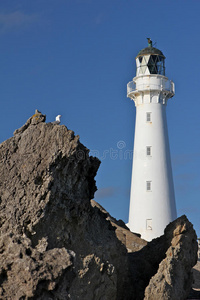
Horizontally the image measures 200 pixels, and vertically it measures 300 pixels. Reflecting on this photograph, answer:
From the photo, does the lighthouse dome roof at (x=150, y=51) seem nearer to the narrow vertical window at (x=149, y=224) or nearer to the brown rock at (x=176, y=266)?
the narrow vertical window at (x=149, y=224)

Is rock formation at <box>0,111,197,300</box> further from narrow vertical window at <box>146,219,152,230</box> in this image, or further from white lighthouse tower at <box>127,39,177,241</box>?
white lighthouse tower at <box>127,39,177,241</box>

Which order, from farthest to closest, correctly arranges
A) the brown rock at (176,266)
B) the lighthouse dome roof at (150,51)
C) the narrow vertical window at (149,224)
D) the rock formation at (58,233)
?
the lighthouse dome roof at (150,51)
the narrow vertical window at (149,224)
the brown rock at (176,266)
the rock formation at (58,233)

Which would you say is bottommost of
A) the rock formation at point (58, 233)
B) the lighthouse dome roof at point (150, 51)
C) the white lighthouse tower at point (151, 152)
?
the rock formation at point (58, 233)

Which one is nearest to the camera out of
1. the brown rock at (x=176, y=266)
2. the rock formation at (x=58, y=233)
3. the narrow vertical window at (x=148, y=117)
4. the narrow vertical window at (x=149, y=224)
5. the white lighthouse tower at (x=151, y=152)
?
the rock formation at (x=58, y=233)

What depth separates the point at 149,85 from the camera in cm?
4134

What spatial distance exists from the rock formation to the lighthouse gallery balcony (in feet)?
79.4

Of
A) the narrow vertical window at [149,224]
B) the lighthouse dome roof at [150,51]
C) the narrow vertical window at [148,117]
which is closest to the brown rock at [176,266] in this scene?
the narrow vertical window at [149,224]

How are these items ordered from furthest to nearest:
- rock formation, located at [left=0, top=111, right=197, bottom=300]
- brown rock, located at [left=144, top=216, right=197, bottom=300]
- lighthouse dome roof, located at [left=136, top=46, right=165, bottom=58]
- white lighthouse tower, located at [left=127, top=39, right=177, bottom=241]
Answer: lighthouse dome roof, located at [left=136, top=46, right=165, bottom=58] → white lighthouse tower, located at [left=127, top=39, right=177, bottom=241] → brown rock, located at [left=144, top=216, right=197, bottom=300] → rock formation, located at [left=0, top=111, right=197, bottom=300]

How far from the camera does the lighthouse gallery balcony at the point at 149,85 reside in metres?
41.3

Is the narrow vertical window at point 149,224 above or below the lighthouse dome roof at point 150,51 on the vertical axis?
below

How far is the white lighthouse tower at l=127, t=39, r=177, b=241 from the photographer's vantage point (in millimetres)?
39469

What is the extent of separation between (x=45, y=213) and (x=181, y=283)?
5118 mm

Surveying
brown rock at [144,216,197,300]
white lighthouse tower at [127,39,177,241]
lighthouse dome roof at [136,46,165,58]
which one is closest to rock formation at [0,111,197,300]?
brown rock at [144,216,197,300]

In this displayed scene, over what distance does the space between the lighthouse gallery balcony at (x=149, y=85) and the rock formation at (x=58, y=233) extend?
2421 centimetres
